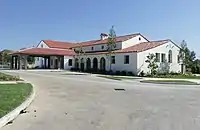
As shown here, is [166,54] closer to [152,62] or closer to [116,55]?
[152,62]

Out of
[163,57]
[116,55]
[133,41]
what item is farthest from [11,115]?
[133,41]

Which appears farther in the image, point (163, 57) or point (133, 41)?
point (133, 41)

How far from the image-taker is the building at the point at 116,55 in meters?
44.1

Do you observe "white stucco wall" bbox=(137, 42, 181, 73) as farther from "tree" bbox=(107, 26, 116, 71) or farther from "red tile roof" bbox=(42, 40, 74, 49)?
"red tile roof" bbox=(42, 40, 74, 49)

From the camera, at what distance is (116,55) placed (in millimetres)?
47531

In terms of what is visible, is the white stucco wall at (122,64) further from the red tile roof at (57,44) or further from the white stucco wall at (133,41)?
the red tile roof at (57,44)

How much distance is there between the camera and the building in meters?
44.1

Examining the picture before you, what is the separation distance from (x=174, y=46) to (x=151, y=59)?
7.06 m

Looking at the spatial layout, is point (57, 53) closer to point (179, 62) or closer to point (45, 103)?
point (179, 62)

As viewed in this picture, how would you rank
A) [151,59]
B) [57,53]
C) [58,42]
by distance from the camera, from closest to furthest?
[151,59] < [57,53] < [58,42]

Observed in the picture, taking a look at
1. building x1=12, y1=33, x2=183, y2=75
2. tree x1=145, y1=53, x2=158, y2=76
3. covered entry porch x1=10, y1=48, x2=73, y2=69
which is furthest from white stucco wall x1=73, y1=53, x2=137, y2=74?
covered entry porch x1=10, y1=48, x2=73, y2=69

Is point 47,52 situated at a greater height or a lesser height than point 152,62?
greater

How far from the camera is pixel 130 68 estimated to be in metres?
44.1

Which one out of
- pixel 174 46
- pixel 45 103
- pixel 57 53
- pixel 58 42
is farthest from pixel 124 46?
pixel 45 103
